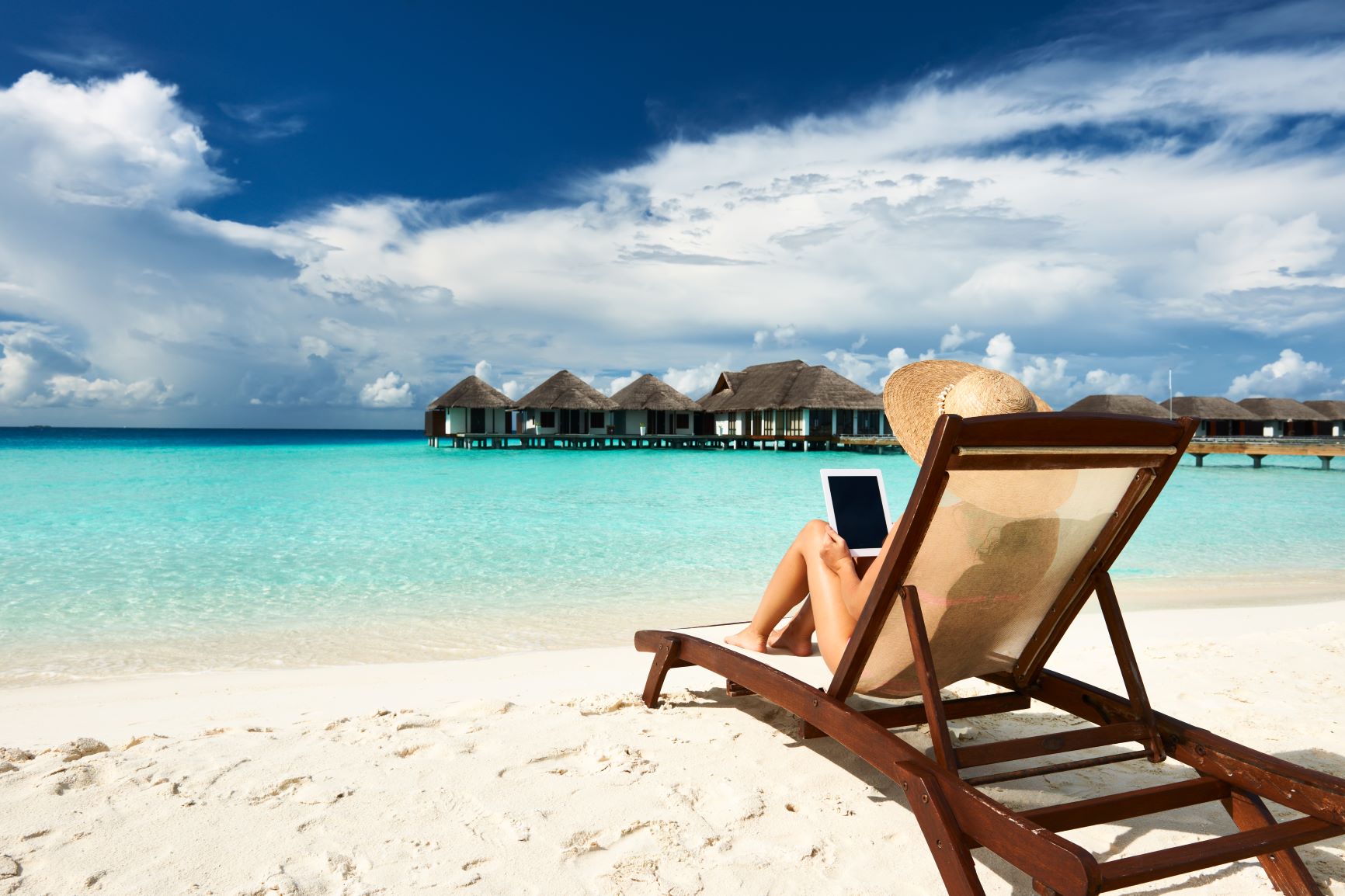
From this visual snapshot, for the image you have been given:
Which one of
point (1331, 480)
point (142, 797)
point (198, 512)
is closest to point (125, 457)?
point (198, 512)

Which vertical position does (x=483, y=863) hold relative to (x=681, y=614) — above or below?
above

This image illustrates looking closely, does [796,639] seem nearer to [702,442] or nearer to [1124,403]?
[702,442]

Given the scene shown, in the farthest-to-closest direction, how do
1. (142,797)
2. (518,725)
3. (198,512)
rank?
(198,512), (518,725), (142,797)

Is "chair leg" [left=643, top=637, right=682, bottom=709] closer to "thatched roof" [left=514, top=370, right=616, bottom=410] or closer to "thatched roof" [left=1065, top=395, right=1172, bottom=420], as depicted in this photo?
"thatched roof" [left=514, top=370, right=616, bottom=410]

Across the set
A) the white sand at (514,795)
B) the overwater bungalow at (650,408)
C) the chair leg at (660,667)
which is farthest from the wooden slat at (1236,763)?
the overwater bungalow at (650,408)

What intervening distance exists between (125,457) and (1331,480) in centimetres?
4226

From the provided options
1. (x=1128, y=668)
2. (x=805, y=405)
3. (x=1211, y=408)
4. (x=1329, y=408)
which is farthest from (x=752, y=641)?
(x=1329, y=408)

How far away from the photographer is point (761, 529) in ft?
33.8

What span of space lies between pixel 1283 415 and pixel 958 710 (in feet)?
158

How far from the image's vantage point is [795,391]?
32.9 m

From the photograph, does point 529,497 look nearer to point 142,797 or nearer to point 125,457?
point 142,797

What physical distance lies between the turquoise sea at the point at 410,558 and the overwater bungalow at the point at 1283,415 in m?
26.1

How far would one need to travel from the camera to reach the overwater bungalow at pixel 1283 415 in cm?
3991

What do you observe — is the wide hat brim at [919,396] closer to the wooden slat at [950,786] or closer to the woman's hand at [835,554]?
the woman's hand at [835,554]
